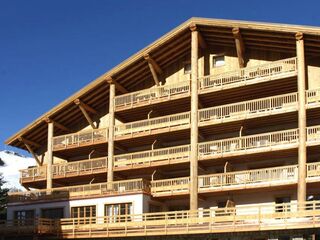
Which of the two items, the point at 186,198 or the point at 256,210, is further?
the point at 186,198

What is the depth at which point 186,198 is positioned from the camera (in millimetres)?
44438

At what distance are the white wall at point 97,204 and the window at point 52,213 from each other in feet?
0.96

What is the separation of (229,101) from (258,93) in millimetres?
2752

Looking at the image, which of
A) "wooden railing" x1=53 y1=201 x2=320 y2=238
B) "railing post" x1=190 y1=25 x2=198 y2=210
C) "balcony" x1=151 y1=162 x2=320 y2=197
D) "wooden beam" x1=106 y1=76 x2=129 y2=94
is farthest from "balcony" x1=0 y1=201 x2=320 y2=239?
"wooden beam" x1=106 y1=76 x2=129 y2=94

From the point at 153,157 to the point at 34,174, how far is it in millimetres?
13453

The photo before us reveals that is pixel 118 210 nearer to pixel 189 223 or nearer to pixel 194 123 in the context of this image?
pixel 189 223

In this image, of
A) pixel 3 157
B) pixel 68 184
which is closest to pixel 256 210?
pixel 68 184

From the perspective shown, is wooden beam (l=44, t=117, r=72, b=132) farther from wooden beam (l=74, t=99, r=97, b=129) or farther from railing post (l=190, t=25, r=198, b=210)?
railing post (l=190, t=25, r=198, b=210)

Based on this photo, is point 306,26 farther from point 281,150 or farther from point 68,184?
point 68,184

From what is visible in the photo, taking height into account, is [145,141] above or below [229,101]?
below

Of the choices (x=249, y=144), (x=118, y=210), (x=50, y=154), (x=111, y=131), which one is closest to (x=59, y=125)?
(x=50, y=154)

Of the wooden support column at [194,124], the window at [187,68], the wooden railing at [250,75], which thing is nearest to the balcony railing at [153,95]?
the wooden support column at [194,124]

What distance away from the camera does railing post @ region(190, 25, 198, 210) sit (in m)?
41.9

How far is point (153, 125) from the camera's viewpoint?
46000mm
